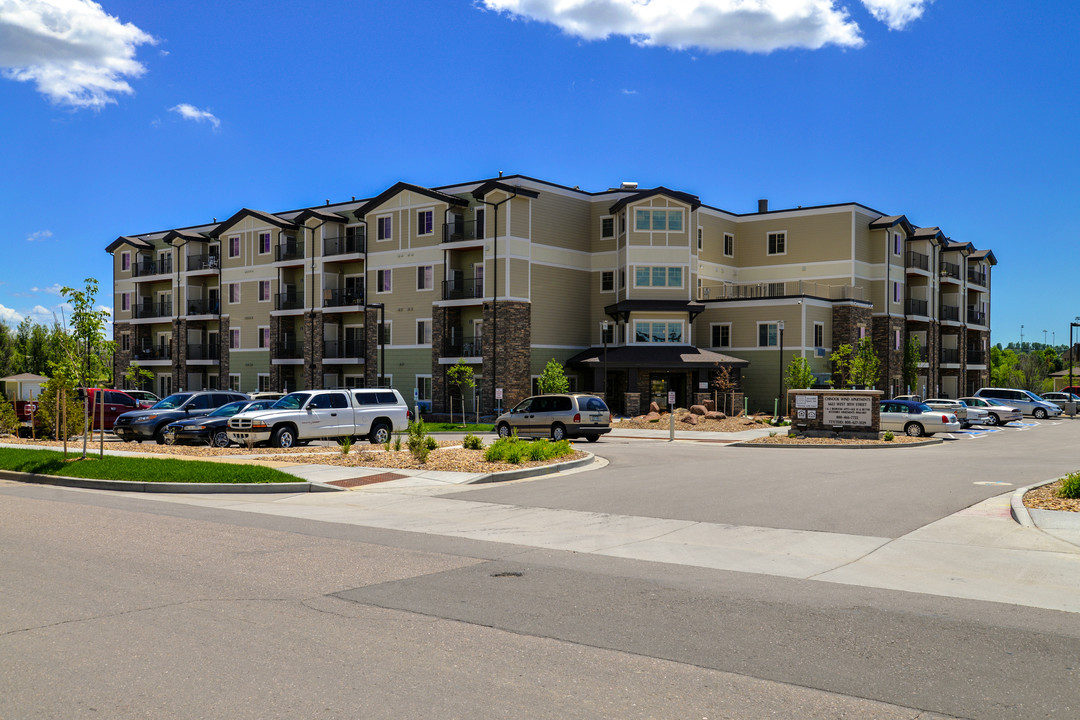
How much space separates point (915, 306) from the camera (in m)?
59.7

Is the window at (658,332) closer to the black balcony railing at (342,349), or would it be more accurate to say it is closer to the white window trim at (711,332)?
the white window trim at (711,332)

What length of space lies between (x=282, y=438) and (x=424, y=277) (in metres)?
27.2

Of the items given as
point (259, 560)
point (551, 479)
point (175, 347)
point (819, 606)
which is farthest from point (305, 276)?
point (819, 606)

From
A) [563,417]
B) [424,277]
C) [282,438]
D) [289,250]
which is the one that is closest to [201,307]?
[289,250]

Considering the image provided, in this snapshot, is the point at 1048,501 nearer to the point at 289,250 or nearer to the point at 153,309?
the point at 289,250

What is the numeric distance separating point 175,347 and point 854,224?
49.3 m

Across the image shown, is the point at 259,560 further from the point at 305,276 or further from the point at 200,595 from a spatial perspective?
the point at 305,276

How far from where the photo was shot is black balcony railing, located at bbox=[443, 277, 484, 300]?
49062mm

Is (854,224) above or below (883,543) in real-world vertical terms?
above

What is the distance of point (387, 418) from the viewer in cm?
2739

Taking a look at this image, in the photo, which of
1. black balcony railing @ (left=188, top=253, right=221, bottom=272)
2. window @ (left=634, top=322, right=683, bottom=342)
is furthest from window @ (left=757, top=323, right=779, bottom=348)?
black balcony railing @ (left=188, top=253, right=221, bottom=272)

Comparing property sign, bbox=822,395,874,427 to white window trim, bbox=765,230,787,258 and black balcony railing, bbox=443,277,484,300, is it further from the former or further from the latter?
white window trim, bbox=765,230,787,258

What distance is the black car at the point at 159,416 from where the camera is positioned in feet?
90.0

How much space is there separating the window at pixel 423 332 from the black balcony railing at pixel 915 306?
109ft
